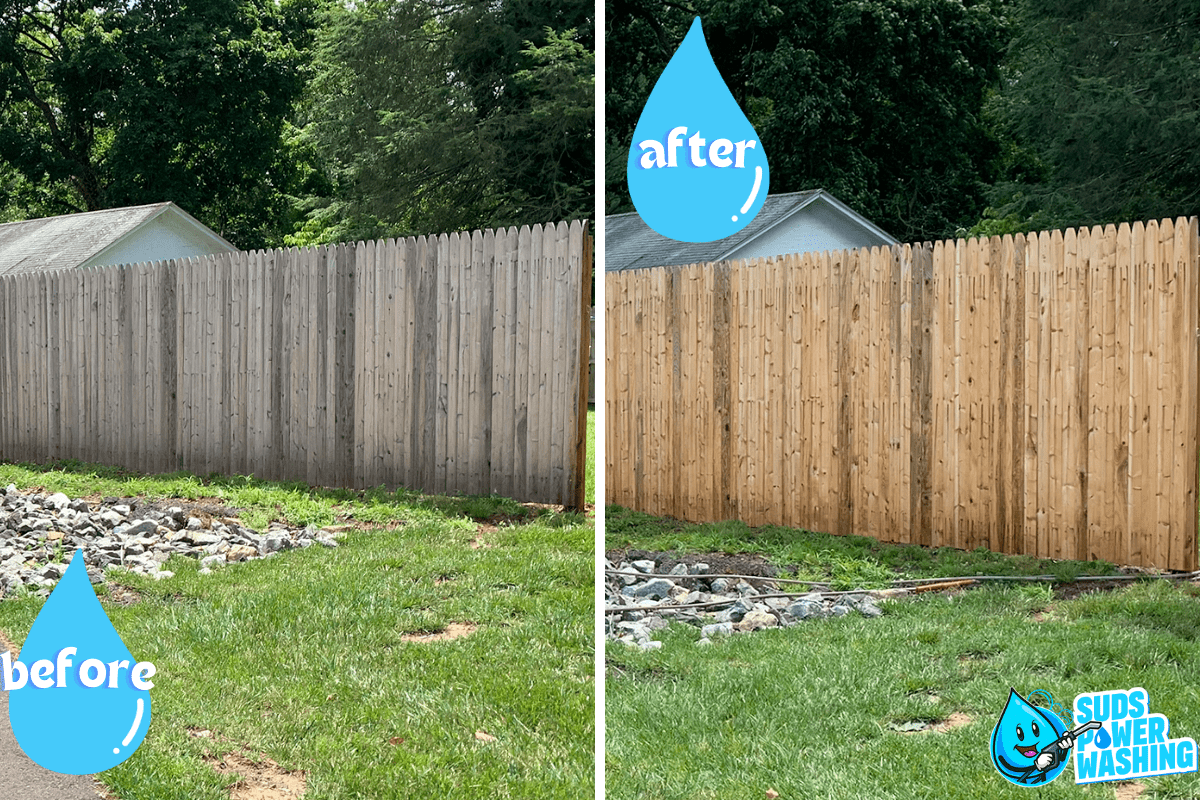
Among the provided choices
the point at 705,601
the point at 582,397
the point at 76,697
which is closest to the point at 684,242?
the point at 705,601

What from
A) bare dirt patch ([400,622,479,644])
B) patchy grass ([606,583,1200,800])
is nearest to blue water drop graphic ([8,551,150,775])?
bare dirt patch ([400,622,479,644])

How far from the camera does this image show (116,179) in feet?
6.42

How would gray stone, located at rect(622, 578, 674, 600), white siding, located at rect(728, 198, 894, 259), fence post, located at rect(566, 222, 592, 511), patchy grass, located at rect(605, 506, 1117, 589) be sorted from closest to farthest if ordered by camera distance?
patchy grass, located at rect(605, 506, 1117, 589), white siding, located at rect(728, 198, 894, 259), gray stone, located at rect(622, 578, 674, 600), fence post, located at rect(566, 222, 592, 511)

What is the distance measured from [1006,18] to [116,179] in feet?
5.77

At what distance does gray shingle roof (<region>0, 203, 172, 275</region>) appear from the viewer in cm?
204

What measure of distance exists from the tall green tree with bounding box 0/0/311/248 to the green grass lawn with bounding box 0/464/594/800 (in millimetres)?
655

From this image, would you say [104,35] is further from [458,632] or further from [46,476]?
[458,632]

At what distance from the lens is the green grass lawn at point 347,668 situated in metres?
1.95

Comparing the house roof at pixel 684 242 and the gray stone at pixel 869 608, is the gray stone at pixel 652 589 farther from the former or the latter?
the house roof at pixel 684 242

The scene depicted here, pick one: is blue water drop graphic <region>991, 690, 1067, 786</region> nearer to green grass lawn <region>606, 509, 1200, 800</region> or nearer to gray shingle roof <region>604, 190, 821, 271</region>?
green grass lawn <region>606, 509, 1200, 800</region>

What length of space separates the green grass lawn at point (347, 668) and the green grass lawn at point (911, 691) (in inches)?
9.5

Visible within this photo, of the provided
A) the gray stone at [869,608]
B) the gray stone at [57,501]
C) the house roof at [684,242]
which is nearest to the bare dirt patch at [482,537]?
the house roof at [684,242]

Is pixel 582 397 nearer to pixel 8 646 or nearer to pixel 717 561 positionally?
pixel 717 561

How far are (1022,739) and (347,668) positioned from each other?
150cm
